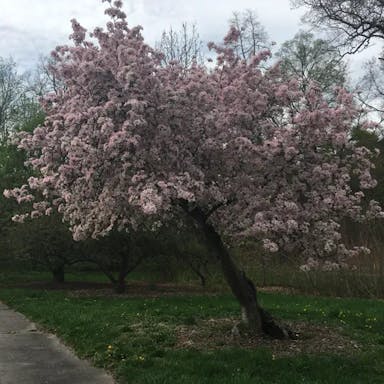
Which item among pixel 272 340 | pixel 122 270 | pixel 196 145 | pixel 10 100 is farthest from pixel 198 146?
pixel 10 100

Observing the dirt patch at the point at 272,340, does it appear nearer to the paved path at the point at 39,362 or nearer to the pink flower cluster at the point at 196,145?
the pink flower cluster at the point at 196,145

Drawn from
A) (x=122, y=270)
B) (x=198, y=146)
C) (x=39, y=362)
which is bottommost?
(x=39, y=362)

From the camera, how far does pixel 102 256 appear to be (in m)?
16.6

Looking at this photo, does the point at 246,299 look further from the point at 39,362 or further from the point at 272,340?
the point at 39,362

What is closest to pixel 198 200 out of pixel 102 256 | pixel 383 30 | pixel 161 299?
pixel 161 299

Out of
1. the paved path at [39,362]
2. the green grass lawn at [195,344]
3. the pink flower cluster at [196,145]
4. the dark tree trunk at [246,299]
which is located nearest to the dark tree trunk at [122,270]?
the green grass lawn at [195,344]

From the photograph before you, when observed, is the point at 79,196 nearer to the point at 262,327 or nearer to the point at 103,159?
the point at 103,159

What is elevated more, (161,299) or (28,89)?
(28,89)

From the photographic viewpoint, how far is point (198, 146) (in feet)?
23.2

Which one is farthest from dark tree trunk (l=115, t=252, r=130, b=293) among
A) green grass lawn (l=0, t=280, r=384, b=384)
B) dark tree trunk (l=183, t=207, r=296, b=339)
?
dark tree trunk (l=183, t=207, r=296, b=339)

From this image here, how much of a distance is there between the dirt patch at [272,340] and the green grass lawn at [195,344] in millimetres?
62

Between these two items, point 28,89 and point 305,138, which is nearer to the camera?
point 305,138

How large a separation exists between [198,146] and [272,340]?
303cm

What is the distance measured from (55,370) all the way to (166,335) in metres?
2.02
